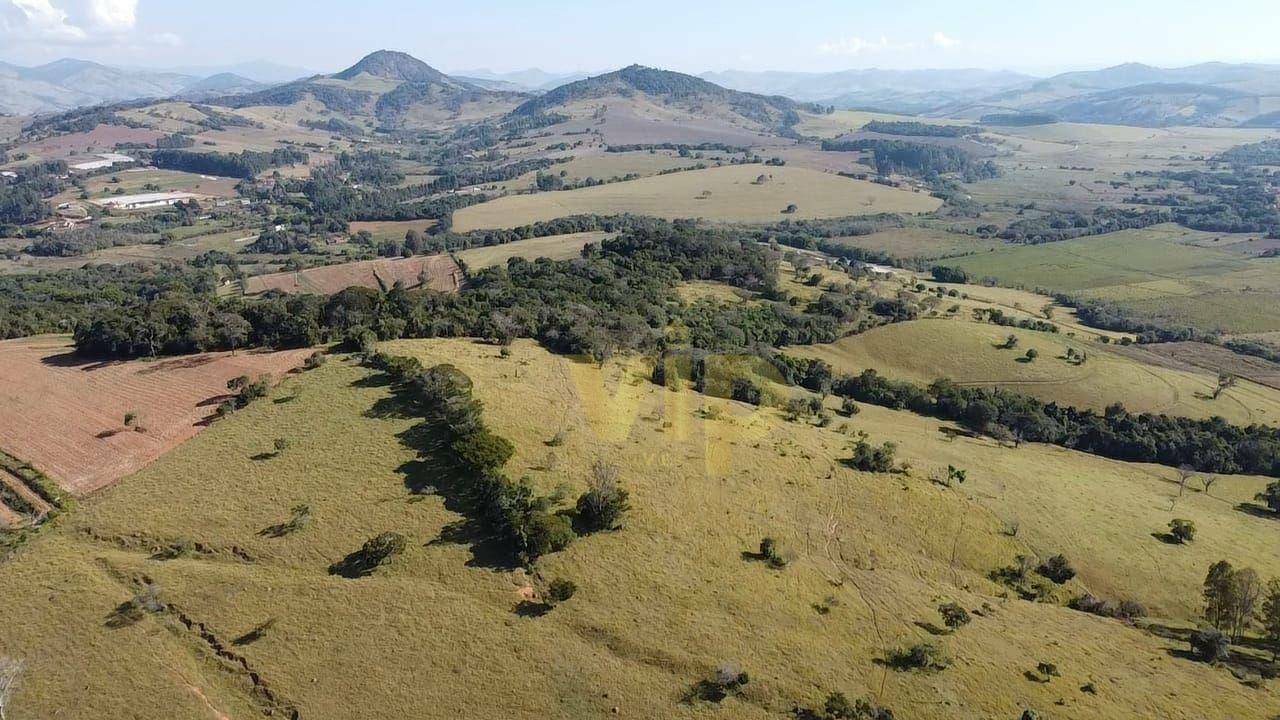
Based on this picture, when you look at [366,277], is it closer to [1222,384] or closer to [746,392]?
[746,392]

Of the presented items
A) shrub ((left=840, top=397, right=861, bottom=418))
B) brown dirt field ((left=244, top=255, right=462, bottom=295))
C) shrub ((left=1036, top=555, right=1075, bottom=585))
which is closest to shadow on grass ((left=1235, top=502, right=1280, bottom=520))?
shrub ((left=1036, top=555, right=1075, bottom=585))

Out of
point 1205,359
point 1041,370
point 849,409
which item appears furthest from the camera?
point 1205,359

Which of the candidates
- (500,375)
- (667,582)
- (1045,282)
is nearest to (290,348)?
(500,375)

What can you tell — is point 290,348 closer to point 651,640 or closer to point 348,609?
point 348,609

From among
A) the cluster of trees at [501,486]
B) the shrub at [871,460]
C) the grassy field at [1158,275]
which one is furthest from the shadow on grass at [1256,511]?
the grassy field at [1158,275]

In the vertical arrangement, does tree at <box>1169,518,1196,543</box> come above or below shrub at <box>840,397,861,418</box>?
below

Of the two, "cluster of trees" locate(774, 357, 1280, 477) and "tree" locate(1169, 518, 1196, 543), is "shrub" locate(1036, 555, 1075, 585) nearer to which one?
"tree" locate(1169, 518, 1196, 543)

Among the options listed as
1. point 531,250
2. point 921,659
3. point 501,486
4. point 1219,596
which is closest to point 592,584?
point 501,486
